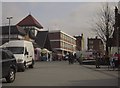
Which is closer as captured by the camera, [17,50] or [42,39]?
[17,50]

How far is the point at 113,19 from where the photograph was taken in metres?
52.9

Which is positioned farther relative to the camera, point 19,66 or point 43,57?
point 43,57

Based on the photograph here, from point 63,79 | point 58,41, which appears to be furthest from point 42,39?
point 63,79

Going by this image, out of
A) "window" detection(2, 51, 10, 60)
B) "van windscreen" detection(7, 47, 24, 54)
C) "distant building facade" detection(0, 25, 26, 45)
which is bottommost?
"window" detection(2, 51, 10, 60)

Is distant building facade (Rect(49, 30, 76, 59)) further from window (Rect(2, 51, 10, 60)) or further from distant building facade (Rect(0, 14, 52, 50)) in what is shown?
window (Rect(2, 51, 10, 60))

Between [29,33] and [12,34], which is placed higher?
[29,33]

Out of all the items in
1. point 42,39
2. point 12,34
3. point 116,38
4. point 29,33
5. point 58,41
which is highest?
point 29,33

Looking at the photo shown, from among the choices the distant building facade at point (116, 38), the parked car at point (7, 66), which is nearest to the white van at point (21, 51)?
the parked car at point (7, 66)

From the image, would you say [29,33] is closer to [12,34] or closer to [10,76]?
[12,34]

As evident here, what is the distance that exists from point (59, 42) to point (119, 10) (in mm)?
98407

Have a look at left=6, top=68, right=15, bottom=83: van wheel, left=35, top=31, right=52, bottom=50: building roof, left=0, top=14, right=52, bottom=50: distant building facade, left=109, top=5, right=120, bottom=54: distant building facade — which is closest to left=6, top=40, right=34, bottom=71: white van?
left=6, top=68, right=15, bottom=83: van wheel

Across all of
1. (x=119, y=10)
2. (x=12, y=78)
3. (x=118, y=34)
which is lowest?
(x=12, y=78)

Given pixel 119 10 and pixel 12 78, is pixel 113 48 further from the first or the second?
pixel 12 78

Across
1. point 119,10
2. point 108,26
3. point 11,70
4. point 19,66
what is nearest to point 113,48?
point 108,26
